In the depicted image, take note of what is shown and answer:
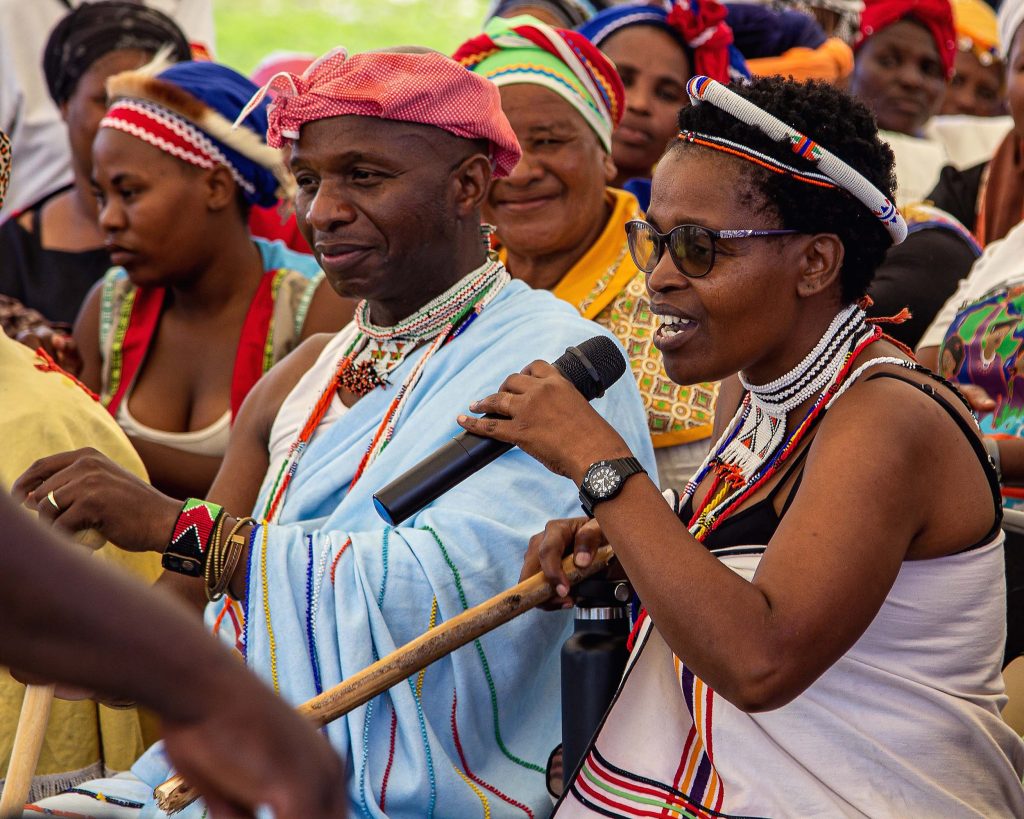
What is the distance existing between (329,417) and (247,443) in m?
0.29

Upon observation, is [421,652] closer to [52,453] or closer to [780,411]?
[780,411]

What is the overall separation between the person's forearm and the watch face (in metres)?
1.31

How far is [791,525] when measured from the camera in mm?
2090

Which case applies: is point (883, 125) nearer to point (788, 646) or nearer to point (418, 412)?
point (418, 412)

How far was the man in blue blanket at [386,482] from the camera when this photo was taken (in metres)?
2.63

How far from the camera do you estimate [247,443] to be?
11.1 ft

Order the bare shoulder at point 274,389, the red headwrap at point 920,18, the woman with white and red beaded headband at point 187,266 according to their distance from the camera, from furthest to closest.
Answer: the red headwrap at point 920,18 → the woman with white and red beaded headband at point 187,266 → the bare shoulder at point 274,389

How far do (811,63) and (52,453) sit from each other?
3755 millimetres

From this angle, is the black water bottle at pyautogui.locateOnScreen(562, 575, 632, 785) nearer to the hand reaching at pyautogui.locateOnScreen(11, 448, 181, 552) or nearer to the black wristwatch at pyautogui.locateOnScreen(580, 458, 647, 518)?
the black wristwatch at pyautogui.locateOnScreen(580, 458, 647, 518)

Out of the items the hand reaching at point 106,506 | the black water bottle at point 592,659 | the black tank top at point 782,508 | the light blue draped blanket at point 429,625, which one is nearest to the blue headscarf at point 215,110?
the light blue draped blanket at point 429,625

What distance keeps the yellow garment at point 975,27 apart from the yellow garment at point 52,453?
5568 mm

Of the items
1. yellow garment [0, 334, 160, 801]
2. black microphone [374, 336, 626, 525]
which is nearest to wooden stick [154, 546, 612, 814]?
black microphone [374, 336, 626, 525]

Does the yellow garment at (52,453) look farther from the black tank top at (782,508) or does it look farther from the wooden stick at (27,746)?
the black tank top at (782,508)

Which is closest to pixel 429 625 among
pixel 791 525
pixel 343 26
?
pixel 791 525
